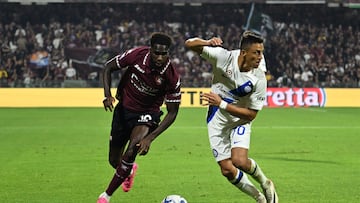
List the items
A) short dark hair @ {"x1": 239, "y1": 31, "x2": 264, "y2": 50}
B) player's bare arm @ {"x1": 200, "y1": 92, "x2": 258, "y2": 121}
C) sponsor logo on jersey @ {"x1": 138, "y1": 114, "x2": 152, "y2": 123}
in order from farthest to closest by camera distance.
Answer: sponsor logo on jersey @ {"x1": 138, "y1": 114, "x2": 152, "y2": 123}, short dark hair @ {"x1": 239, "y1": 31, "x2": 264, "y2": 50}, player's bare arm @ {"x1": 200, "y1": 92, "x2": 258, "y2": 121}

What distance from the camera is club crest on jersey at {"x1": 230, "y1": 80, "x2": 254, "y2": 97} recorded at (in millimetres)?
8430

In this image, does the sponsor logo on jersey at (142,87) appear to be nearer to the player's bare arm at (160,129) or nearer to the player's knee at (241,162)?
the player's bare arm at (160,129)

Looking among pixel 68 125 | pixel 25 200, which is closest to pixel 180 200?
pixel 25 200

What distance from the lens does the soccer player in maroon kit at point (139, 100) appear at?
28.7 feet

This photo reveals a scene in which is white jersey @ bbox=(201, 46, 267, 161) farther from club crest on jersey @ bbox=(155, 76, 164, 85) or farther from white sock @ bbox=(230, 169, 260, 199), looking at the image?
club crest on jersey @ bbox=(155, 76, 164, 85)

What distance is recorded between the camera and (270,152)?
1570 cm

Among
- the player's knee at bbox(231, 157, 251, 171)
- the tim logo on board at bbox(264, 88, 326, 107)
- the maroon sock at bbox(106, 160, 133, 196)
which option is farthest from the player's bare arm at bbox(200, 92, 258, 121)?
the tim logo on board at bbox(264, 88, 326, 107)

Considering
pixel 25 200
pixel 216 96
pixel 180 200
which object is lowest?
pixel 25 200

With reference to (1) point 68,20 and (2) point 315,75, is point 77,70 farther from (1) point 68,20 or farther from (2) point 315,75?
(2) point 315,75

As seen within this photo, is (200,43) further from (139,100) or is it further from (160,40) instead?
(139,100)

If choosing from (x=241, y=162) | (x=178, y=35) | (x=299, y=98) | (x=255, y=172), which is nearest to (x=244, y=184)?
(x=255, y=172)

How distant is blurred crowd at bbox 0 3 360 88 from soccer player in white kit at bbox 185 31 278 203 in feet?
85.6

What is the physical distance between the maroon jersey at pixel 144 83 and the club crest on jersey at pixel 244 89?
0.77m

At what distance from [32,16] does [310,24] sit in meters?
15.1
